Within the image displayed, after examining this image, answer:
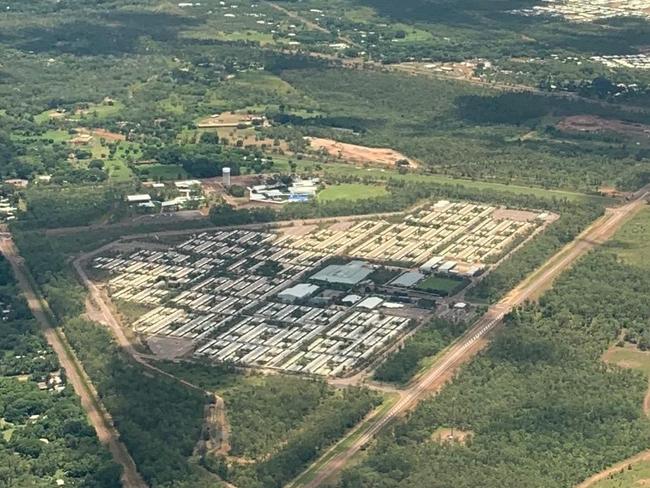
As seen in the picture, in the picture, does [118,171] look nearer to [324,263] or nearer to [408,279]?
[324,263]

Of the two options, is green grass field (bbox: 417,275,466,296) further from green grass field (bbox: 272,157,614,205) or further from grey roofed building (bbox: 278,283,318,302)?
green grass field (bbox: 272,157,614,205)

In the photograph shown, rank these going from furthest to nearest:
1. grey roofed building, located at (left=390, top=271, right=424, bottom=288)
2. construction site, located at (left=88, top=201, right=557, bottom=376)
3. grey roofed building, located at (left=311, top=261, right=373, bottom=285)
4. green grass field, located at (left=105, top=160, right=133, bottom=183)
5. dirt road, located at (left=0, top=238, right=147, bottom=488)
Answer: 1. green grass field, located at (left=105, top=160, right=133, bottom=183)
2. grey roofed building, located at (left=311, top=261, right=373, bottom=285)
3. grey roofed building, located at (left=390, top=271, right=424, bottom=288)
4. construction site, located at (left=88, top=201, right=557, bottom=376)
5. dirt road, located at (left=0, top=238, right=147, bottom=488)

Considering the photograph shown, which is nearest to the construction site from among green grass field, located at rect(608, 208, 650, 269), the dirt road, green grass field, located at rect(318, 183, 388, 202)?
the dirt road

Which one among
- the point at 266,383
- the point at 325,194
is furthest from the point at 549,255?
the point at 266,383

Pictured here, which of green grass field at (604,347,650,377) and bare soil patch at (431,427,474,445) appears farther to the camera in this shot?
green grass field at (604,347,650,377)

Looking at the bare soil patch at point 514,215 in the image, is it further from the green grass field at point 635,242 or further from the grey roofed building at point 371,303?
the grey roofed building at point 371,303

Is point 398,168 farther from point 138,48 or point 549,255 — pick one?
point 138,48

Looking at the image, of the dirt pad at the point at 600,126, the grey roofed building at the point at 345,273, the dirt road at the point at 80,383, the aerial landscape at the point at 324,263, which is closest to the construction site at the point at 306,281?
the grey roofed building at the point at 345,273
